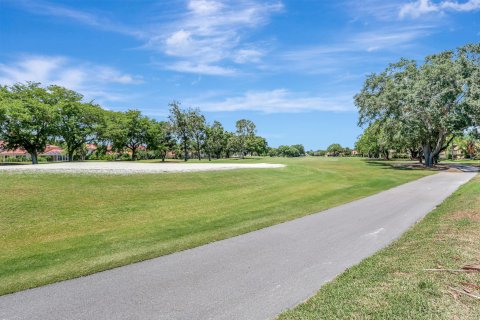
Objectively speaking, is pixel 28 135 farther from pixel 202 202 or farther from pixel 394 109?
pixel 394 109

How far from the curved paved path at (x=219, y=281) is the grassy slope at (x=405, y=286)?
1.59 ft

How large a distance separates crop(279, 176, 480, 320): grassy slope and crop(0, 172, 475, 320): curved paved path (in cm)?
49

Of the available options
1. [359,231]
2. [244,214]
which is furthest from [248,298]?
[244,214]

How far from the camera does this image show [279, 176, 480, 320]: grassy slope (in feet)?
15.5

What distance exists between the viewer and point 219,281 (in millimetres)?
6387

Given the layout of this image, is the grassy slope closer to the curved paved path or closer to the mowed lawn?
the curved paved path

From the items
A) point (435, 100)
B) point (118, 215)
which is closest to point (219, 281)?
point (118, 215)

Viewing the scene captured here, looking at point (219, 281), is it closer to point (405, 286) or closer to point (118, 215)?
point (405, 286)

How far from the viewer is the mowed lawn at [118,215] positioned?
7910 mm

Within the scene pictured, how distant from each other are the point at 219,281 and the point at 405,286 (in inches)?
136

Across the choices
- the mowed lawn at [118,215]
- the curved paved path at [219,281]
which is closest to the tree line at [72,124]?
the mowed lawn at [118,215]

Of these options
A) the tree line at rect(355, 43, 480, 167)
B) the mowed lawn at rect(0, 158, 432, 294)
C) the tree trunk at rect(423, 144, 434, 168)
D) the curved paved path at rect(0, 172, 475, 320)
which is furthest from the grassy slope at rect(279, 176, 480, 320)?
the tree trunk at rect(423, 144, 434, 168)

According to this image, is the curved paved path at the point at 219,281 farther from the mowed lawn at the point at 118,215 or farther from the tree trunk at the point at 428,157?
the tree trunk at the point at 428,157

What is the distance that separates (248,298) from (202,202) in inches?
393
